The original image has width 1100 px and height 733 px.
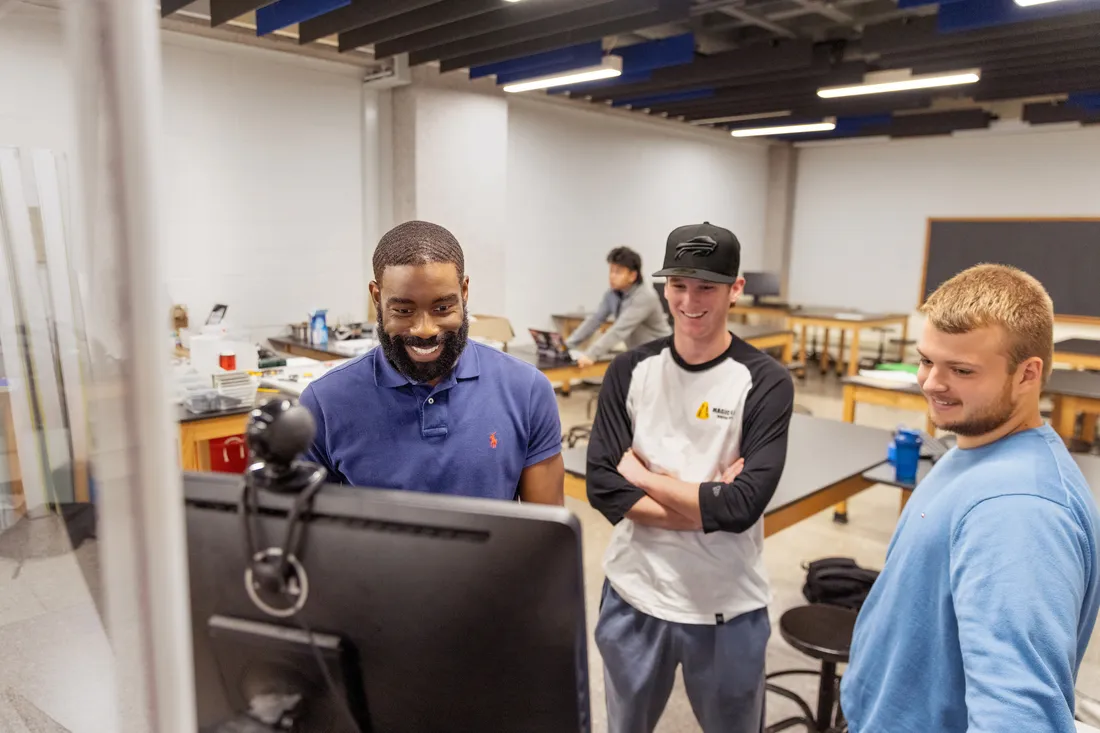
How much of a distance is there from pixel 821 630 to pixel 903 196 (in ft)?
28.9

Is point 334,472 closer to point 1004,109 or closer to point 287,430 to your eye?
point 287,430

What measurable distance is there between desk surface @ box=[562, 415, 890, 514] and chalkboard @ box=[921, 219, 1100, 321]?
5.82 metres

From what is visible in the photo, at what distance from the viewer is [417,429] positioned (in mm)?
1243

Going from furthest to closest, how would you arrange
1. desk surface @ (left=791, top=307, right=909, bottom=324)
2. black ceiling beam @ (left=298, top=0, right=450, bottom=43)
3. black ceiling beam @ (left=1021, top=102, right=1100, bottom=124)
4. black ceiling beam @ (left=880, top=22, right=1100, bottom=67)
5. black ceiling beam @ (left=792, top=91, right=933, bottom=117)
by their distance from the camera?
1. desk surface @ (left=791, top=307, right=909, bottom=324)
2. black ceiling beam @ (left=1021, top=102, right=1100, bottom=124)
3. black ceiling beam @ (left=792, top=91, right=933, bottom=117)
4. black ceiling beam @ (left=880, top=22, right=1100, bottom=67)
5. black ceiling beam @ (left=298, top=0, right=450, bottom=43)

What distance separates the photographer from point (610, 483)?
1701 millimetres

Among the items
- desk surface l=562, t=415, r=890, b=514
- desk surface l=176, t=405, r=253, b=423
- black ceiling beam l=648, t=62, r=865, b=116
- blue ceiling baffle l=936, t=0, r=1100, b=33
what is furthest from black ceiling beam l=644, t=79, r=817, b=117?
desk surface l=176, t=405, r=253, b=423

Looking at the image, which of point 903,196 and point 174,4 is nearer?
point 174,4

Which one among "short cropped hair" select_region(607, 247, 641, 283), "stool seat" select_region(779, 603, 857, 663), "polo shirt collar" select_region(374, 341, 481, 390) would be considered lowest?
"stool seat" select_region(779, 603, 857, 663)

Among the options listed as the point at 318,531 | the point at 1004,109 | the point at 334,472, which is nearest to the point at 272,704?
the point at 318,531

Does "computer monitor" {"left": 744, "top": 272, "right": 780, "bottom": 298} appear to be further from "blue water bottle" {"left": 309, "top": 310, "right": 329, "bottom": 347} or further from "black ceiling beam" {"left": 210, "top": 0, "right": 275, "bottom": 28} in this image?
"black ceiling beam" {"left": 210, "top": 0, "right": 275, "bottom": 28}

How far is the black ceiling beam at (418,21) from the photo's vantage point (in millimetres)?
4391

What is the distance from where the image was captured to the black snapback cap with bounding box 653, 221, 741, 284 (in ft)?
5.41

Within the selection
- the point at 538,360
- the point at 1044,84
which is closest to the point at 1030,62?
the point at 1044,84

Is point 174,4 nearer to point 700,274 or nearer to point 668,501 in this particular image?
point 700,274
